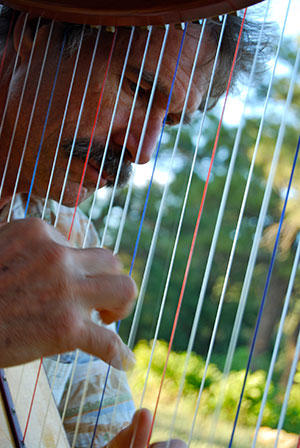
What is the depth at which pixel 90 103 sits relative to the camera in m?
1.34

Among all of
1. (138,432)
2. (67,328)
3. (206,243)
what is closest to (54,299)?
(67,328)

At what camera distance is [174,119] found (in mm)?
1468

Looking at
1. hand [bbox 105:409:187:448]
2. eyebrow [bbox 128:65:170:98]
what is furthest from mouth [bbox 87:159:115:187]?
hand [bbox 105:409:187:448]

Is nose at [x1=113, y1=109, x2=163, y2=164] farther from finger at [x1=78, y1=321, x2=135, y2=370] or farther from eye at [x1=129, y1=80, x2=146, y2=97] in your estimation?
finger at [x1=78, y1=321, x2=135, y2=370]

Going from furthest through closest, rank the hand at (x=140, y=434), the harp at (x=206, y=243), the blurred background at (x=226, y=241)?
the blurred background at (x=226, y=241)
the hand at (x=140, y=434)
the harp at (x=206, y=243)

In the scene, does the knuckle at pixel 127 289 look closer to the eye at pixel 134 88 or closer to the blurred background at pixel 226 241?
the eye at pixel 134 88

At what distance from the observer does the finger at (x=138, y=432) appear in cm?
89

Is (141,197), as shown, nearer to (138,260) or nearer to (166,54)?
(138,260)

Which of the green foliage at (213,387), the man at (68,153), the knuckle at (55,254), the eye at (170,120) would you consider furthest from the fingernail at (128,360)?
the green foliage at (213,387)

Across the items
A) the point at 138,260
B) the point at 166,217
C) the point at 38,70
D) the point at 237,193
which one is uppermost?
the point at 38,70

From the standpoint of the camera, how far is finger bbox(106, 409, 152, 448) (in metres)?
0.89

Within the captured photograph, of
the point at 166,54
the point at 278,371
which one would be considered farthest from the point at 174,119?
the point at 278,371

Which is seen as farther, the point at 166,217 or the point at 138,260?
the point at 166,217

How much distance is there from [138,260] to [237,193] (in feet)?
4.24
